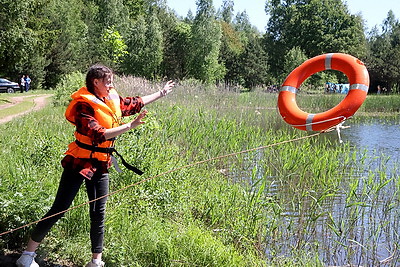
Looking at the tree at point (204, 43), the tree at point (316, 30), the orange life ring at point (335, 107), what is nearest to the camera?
the orange life ring at point (335, 107)

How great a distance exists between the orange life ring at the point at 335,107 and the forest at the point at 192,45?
21013 mm

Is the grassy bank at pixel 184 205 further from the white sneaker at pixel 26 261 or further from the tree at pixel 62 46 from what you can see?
the tree at pixel 62 46

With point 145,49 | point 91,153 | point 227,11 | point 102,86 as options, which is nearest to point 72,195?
point 91,153

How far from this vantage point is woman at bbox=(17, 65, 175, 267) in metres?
2.85

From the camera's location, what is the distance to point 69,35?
33.0m

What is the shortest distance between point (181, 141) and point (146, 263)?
4490 millimetres

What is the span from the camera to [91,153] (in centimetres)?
290

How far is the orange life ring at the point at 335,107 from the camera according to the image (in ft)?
14.7

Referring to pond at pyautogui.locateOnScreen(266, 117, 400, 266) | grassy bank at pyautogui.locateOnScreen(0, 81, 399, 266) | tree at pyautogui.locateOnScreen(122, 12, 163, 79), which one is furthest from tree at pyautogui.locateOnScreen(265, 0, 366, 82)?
pond at pyautogui.locateOnScreen(266, 117, 400, 266)

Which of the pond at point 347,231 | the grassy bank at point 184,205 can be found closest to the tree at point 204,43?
the grassy bank at point 184,205

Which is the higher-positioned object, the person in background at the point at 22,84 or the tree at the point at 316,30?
the tree at the point at 316,30

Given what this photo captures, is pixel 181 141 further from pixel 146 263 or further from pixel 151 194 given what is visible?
pixel 146 263

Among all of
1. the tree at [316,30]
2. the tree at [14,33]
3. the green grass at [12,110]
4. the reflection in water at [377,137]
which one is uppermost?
the tree at [316,30]

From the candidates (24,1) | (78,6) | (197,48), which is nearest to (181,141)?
(24,1)
